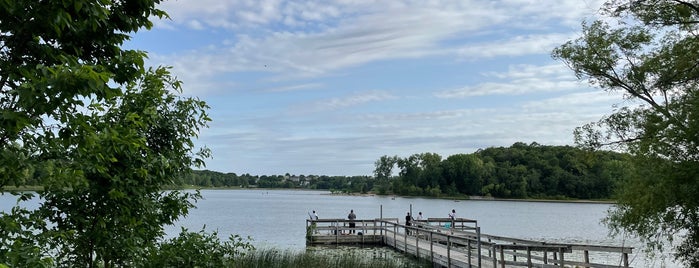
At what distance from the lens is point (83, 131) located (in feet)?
9.47

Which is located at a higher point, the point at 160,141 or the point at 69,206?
the point at 160,141

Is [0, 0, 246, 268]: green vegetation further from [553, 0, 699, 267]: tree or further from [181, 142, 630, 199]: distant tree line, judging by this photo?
[181, 142, 630, 199]: distant tree line

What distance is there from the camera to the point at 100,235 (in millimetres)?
4879

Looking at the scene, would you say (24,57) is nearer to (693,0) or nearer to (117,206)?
(117,206)

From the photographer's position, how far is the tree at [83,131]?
2645 millimetres

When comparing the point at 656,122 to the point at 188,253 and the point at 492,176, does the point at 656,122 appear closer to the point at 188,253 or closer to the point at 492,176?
the point at 188,253

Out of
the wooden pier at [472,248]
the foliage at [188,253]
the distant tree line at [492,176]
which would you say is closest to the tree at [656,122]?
the wooden pier at [472,248]

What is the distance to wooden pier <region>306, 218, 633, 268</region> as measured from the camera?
1190 centimetres

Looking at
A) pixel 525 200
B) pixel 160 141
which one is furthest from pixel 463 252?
pixel 525 200

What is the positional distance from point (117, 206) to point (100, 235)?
0.29m

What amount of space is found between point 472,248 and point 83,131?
14.6m

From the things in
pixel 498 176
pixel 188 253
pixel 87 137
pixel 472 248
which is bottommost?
pixel 472 248

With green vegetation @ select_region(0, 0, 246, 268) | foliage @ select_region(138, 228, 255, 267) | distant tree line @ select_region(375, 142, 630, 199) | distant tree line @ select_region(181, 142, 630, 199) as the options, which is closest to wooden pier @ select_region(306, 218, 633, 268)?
foliage @ select_region(138, 228, 255, 267)

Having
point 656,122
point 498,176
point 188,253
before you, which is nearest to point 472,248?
point 656,122
